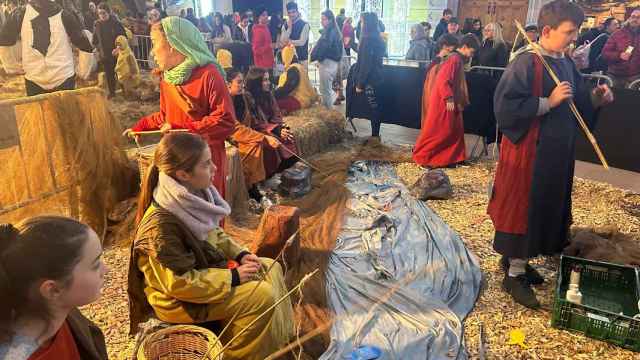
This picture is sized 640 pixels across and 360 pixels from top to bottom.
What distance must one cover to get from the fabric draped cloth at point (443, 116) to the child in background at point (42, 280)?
4.99 m

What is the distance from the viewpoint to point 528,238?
3.17 metres

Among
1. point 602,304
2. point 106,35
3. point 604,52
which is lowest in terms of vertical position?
point 602,304

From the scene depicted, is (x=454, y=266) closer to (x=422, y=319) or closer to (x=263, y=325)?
(x=422, y=319)

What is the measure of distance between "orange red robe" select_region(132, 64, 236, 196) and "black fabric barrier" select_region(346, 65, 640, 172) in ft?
14.0

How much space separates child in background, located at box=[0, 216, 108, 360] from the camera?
4.23 feet

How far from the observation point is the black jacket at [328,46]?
8453mm

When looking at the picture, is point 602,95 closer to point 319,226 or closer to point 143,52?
point 319,226

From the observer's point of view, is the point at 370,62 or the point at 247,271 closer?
the point at 247,271

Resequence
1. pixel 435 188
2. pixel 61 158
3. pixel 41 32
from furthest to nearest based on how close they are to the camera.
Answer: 1. pixel 435 188
2. pixel 41 32
3. pixel 61 158

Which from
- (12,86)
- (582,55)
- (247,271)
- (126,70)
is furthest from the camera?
(126,70)

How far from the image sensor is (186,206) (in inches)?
84.4

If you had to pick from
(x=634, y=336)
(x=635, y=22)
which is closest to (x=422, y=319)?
(x=634, y=336)

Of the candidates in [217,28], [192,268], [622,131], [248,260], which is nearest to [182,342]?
[192,268]

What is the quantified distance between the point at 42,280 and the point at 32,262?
0.06m
